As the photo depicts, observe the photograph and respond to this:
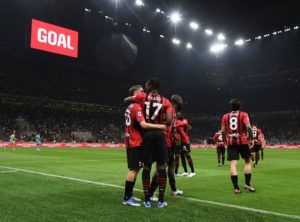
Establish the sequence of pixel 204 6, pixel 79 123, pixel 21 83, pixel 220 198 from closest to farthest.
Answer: pixel 220 198 < pixel 204 6 < pixel 21 83 < pixel 79 123

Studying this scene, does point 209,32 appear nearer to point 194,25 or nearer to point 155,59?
point 194,25

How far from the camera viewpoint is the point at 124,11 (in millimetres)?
46062

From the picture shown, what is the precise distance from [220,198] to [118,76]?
2127 inches

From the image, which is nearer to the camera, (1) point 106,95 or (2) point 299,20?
(2) point 299,20

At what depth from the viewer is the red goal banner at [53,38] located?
38156 millimetres

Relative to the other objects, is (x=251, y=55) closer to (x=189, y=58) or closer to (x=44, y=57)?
(x=189, y=58)

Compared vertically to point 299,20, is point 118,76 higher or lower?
lower

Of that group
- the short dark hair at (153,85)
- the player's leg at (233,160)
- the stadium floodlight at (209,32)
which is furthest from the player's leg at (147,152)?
the stadium floodlight at (209,32)

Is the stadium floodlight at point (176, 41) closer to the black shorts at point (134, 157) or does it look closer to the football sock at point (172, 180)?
the football sock at point (172, 180)

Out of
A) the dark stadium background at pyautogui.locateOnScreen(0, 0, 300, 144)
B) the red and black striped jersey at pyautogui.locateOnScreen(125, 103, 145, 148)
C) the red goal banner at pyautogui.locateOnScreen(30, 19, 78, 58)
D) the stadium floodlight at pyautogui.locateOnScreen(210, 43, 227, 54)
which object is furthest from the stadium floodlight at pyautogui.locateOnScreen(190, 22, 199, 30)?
the red and black striped jersey at pyautogui.locateOnScreen(125, 103, 145, 148)

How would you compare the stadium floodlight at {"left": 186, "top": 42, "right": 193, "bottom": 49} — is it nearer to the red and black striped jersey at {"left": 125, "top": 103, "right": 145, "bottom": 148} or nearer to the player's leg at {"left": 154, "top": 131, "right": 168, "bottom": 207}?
the red and black striped jersey at {"left": 125, "top": 103, "right": 145, "bottom": 148}

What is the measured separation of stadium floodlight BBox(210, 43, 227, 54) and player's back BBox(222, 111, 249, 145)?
52423 millimetres

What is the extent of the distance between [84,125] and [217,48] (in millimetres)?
24703

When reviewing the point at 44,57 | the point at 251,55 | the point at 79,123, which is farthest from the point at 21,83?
the point at 251,55
